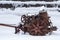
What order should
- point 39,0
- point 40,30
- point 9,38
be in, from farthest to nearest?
point 39,0 < point 40,30 < point 9,38

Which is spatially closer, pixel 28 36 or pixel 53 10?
pixel 28 36

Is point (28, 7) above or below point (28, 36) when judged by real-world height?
below

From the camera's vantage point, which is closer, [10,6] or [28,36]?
[28,36]

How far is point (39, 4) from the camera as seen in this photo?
31.1 feet

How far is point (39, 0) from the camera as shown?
403 inches

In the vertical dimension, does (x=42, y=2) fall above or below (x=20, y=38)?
below

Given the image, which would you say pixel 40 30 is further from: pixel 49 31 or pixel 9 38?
pixel 9 38

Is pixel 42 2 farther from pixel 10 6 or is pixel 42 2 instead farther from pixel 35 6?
pixel 10 6

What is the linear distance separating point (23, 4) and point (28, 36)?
17.9 feet

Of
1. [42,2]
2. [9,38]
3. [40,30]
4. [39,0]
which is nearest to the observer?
[9,38]

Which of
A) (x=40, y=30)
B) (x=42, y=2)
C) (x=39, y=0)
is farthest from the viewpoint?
(x=39, y=0)

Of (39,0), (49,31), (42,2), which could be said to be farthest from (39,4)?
(49,31)

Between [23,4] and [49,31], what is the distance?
17.4 feet

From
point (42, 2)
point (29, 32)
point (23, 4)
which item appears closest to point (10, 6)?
point (23, 4)
